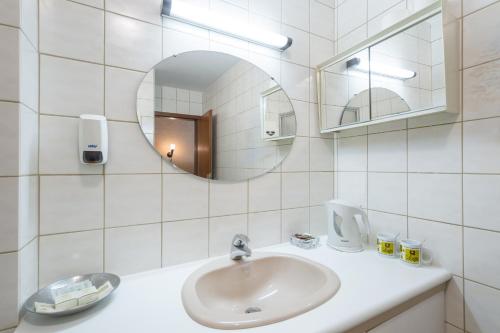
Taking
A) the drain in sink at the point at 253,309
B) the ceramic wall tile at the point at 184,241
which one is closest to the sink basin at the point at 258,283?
the drain in sink at the point at 253,309

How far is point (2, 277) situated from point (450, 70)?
1.55m

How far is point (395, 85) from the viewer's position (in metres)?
1.00

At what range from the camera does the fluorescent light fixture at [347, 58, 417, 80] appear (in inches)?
38.3

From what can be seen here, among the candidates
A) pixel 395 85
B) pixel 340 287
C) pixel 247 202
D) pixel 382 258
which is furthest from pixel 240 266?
pixel 395 85

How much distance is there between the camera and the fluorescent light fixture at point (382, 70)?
973 mm

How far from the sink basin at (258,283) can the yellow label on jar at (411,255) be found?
1.16 ft

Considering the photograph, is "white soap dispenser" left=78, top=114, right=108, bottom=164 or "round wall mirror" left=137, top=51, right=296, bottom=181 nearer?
"white soap dispenser" left=78, top=114, right=108, bottom=164

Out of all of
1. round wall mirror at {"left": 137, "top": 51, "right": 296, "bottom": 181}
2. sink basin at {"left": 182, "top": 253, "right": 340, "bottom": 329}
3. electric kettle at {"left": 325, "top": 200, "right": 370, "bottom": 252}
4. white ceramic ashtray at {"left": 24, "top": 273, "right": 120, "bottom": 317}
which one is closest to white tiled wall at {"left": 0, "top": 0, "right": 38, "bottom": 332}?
white ceramic ashtray at {"left": 24, "top": 273, "right": 120, "bottom": 317}

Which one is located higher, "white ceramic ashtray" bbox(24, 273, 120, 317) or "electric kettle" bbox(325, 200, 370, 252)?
"electric kettle" bbox(325, 200, 370, 252)

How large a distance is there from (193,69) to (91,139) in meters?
0.51

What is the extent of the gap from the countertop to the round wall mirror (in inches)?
18.6

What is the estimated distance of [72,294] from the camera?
700 millimetres

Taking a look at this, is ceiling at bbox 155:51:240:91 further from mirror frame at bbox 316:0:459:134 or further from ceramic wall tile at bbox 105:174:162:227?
mirror frame at bbox 316:0:459:134

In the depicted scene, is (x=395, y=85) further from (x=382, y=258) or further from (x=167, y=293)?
(x=167, y=293)
